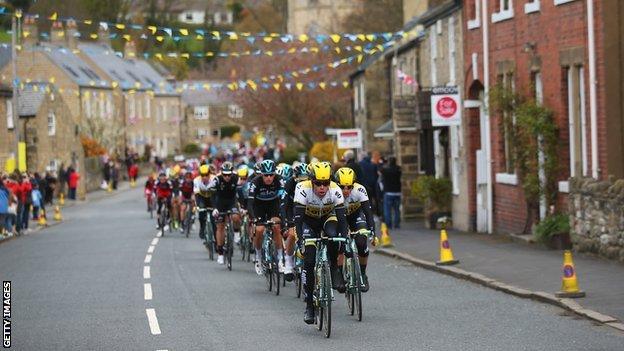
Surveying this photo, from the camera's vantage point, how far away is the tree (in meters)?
79.3

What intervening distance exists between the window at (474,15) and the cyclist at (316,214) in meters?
18.2

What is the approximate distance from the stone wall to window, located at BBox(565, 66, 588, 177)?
1.63 metres

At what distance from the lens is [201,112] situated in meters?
137

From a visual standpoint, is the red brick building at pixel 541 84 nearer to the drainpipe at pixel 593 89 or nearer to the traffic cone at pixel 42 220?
the drainpipe at pixel 593 89

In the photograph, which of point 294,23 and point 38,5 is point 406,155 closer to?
point 38,5

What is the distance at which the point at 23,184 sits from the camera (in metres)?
43.1

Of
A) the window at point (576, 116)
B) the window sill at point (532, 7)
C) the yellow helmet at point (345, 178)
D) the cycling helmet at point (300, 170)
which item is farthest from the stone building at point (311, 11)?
the yellow helmet at point (345, 178)

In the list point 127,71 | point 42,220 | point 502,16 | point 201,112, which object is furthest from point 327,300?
point 201,112

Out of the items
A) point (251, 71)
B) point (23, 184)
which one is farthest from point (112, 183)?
point (23, 184)

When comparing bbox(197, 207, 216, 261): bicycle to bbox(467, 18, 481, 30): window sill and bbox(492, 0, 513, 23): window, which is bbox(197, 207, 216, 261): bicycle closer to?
bbox(492, 0, 513, 23): window

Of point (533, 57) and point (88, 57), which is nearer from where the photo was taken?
point (533, 57)

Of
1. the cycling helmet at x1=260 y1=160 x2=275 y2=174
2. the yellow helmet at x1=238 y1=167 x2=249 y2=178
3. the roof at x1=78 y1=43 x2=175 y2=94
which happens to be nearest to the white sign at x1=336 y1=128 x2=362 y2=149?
the yellow helmet at x1=238 y1=167 x2=249 y2=178

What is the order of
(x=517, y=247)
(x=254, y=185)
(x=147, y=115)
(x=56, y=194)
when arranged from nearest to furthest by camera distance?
(x=254, y=185) < (x=517, y=247) < (x=56, y=194) < (x=147, y=115)

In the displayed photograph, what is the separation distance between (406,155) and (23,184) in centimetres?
1191
